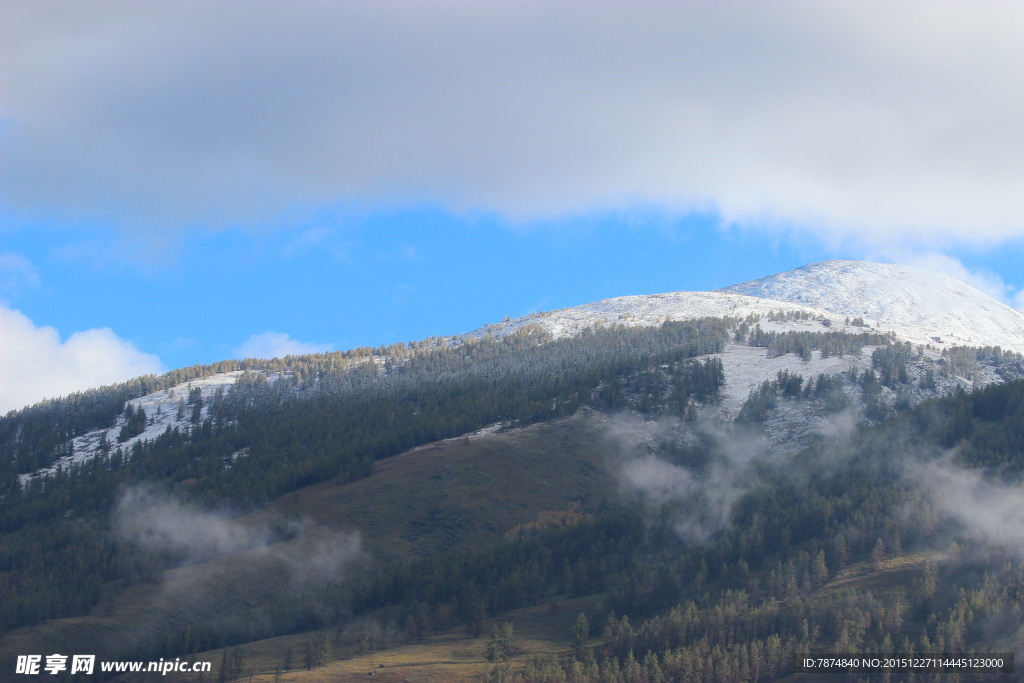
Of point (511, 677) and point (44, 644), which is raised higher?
point (44, 644)

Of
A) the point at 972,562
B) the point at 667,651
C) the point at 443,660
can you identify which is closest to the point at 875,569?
the point at 972,562

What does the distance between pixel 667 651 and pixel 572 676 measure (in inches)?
680

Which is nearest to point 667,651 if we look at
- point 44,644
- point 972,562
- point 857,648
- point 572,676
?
point 572,676

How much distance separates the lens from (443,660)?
183 metres

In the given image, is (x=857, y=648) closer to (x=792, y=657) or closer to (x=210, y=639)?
(x=792, y=657)

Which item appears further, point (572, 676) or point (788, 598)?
point (788, 598)

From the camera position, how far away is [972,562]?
193 meters

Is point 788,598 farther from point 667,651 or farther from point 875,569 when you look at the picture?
point 667,651

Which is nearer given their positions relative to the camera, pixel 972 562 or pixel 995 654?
pixel 995 654

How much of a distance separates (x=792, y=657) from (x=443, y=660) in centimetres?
6154

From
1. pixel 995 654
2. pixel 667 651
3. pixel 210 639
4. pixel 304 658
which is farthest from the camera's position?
pixel 210 639

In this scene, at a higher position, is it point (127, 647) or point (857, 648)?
point (127, 647)

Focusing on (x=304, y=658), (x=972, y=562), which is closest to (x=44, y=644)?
(x=304, y=658)

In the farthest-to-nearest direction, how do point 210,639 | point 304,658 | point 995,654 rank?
point 210,639
point 304,658
point 995,654
